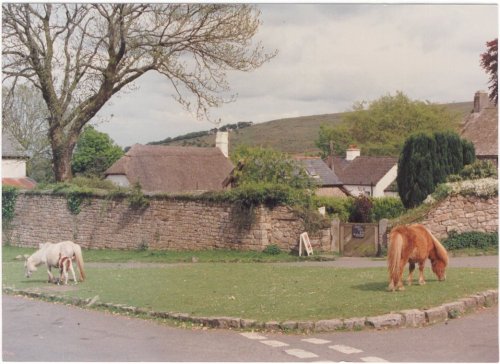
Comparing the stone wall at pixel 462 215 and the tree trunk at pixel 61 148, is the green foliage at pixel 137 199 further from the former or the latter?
the stone wall at pixel 462 215

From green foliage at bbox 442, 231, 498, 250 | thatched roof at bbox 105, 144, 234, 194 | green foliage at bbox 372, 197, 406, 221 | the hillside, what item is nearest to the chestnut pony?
the hillside

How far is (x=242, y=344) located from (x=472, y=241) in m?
13.8

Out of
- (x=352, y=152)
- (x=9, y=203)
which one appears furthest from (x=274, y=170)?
(x=352, y=152)

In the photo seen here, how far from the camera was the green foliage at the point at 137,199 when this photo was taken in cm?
2817

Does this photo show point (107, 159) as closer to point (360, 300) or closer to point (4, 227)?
point (4, 227)

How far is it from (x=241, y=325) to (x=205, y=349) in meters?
1.38

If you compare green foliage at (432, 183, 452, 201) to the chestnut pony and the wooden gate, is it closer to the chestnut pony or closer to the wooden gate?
the wooden gate

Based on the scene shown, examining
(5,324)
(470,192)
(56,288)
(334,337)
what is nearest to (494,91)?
(470,192)

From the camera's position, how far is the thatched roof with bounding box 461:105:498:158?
97.0 ft

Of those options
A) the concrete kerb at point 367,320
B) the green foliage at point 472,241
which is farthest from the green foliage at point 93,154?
the green foliage at point 472,241

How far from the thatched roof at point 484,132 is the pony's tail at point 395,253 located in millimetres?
16098

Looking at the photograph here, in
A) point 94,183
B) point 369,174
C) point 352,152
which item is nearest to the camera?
point 94,183

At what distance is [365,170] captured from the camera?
56.1 metres

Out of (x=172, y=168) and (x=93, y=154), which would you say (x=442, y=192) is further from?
(x=172, y=168)
